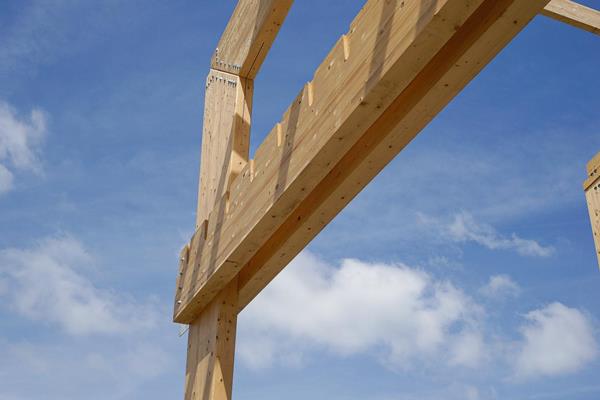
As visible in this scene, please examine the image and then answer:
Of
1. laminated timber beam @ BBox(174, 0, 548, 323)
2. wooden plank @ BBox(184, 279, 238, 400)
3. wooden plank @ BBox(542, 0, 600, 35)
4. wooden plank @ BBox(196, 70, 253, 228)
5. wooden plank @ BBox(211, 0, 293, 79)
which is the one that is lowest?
wooden plank @ BBox(184, 279, 238, 400)

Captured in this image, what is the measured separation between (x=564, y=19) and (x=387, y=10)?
3.69 m

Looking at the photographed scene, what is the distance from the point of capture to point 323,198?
101 inches

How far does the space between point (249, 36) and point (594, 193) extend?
2.47 meters

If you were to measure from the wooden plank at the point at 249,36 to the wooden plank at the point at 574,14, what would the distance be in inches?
100

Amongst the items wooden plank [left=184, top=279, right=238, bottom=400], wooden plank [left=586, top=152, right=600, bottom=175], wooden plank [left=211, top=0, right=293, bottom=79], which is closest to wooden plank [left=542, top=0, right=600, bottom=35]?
wooden plank [left=586, top=152, right=600, bottom=175]

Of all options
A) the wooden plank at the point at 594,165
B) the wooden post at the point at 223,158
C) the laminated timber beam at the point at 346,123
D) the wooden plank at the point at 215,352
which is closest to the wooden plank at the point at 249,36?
the wooden post at the point at 223,158

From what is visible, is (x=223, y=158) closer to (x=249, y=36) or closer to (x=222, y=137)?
(x=222, y=137)

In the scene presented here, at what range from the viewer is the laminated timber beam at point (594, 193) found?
4.38 m

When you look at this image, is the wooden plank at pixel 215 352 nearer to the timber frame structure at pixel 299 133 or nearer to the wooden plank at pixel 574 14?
the timber frame structure at pixel 299 133

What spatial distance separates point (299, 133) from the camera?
7.91ft

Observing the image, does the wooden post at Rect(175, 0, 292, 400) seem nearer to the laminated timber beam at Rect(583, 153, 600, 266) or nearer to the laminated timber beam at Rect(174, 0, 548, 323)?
the laminated timber beam at Rect(174, 0, 548, 323)

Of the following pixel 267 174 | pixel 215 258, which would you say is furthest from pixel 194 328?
pixel 267 174

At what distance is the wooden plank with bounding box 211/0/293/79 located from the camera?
132 inches

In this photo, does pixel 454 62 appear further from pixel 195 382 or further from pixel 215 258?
pixel 195 382
